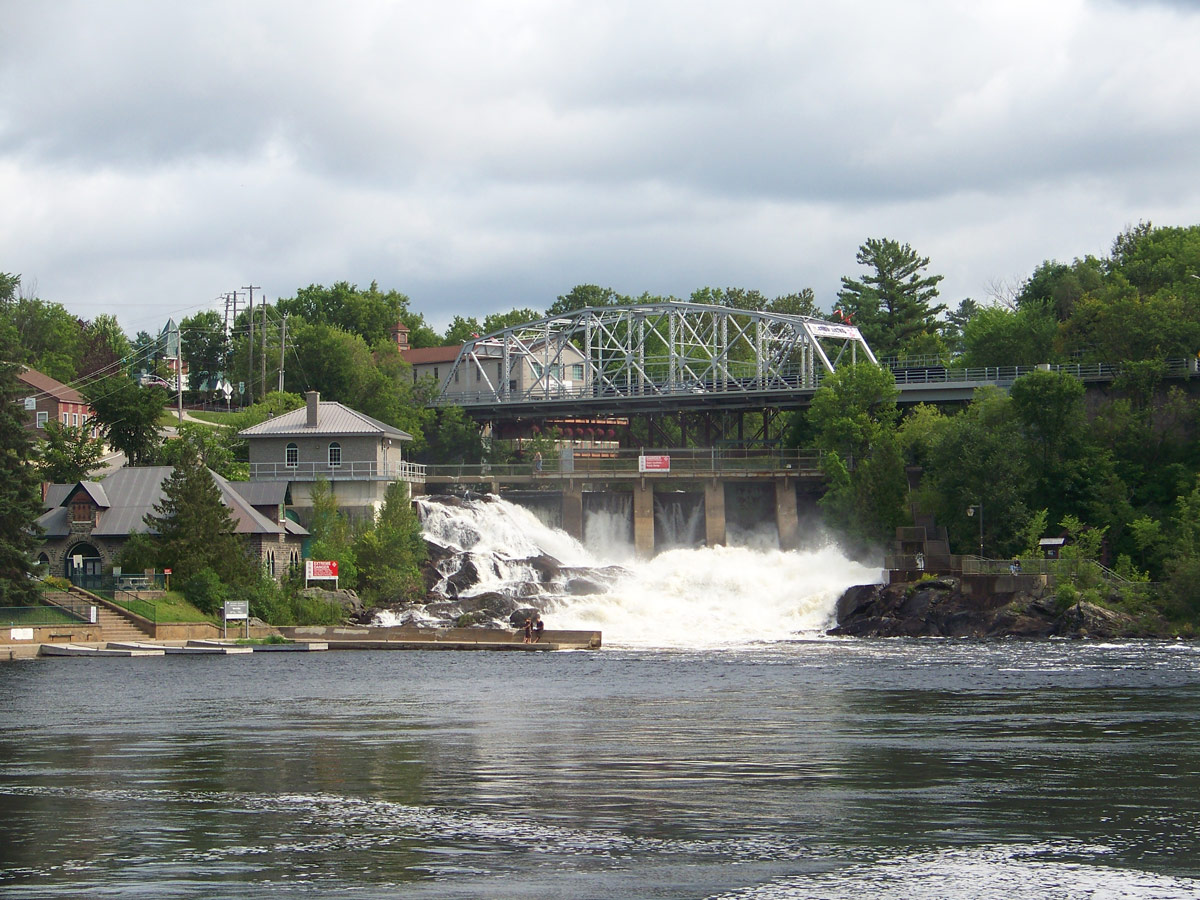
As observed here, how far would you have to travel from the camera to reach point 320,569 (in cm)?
8506

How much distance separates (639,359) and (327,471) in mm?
41666

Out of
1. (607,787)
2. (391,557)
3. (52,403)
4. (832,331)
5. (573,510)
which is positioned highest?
(832,331)

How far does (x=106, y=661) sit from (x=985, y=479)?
5134 cm

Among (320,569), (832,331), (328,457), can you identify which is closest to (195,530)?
(320,569)

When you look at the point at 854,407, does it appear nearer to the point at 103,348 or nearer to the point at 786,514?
the point at 786,514

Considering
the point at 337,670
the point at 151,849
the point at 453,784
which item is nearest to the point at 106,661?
the point at 337,670

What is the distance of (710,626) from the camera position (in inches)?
3442

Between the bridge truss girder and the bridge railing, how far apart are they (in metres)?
11.0

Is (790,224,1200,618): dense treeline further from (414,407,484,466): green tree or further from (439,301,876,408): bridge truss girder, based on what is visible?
(414,407,484,466): green tree

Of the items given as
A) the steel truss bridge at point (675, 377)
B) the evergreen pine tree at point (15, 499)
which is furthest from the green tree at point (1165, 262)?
the evergreen pine tree at point (15, 499)

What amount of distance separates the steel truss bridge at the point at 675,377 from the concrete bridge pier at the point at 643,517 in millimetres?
16557

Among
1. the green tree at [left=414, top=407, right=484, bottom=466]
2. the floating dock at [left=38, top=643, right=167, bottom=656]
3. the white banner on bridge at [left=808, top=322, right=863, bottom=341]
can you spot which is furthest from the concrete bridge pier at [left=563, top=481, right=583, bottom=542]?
the floating dock at [left=38, top=643, right=167, bottom=656]

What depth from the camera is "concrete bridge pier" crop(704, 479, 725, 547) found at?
108250 mm

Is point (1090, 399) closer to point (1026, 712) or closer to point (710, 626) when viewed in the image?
point (710, 626)
